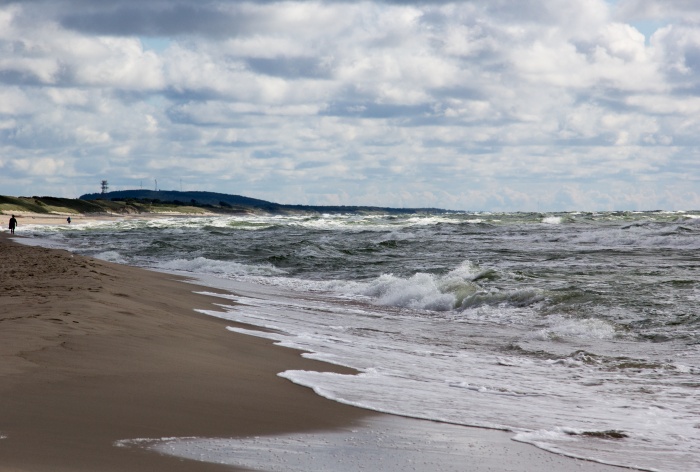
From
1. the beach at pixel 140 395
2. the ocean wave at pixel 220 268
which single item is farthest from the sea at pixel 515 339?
the beach at pixel 140 395

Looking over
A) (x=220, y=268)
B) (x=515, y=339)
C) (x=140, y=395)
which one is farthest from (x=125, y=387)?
(x=220, y=268)

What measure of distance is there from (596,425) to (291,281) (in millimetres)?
15356

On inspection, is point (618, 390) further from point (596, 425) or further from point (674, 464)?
point (674, 464)

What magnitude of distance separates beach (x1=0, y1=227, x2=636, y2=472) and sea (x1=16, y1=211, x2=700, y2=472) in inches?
12.9

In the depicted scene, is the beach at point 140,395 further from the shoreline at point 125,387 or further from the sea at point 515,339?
the sea at point 515,339

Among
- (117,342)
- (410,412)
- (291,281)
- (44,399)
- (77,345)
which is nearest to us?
(44,399)

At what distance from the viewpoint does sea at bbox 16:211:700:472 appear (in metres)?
5.88

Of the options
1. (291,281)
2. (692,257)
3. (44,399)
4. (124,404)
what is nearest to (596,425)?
(124,404)

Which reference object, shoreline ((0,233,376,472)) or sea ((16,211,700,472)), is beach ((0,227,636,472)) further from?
sea ((16,211,700,472))

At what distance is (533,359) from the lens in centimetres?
935

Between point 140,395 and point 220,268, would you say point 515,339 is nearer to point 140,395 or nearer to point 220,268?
point 140,395

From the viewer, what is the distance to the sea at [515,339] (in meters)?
5.88

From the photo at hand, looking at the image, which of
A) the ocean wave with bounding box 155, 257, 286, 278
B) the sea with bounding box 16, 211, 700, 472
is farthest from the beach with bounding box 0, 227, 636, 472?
the ocean wave with bounding box 155, 257, 286, 278

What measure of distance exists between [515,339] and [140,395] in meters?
7.03
